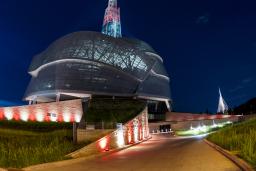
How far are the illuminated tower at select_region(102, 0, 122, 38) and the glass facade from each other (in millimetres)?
7352

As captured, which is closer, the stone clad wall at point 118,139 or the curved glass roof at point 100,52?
the stone clad wall at point 118,139

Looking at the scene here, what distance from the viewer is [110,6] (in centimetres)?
9062

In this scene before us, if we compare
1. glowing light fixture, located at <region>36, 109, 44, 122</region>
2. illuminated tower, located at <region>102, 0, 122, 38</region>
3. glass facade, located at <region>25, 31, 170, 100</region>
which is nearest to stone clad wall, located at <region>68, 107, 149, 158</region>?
glowing light fixture, located at <region>36, 109, 44, 122</region>

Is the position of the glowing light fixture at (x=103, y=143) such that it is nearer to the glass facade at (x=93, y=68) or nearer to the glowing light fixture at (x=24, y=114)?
the glowing light fixture at (x=24, y=114)

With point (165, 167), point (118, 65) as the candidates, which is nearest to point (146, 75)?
point (118, 65)

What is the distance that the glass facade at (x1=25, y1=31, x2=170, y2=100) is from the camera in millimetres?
74688

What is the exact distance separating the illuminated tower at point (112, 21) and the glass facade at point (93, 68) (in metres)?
7.35

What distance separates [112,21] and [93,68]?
20839mm

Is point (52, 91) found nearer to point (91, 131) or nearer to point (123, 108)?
point (123, 108)

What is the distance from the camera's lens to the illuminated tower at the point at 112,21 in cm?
9088

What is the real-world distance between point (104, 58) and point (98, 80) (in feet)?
16.6

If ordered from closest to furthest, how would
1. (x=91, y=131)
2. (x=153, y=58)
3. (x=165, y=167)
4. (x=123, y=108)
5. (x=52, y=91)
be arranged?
(x=165, y=167), (x=91, y=131), (x=123, y=108), (x=52, y=91), (x=153, y=58)

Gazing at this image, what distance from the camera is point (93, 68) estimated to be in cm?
7594

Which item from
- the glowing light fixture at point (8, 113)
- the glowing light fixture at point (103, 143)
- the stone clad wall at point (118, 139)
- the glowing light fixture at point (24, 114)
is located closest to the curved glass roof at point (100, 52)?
the glowing light fixture at point (24, 114)
